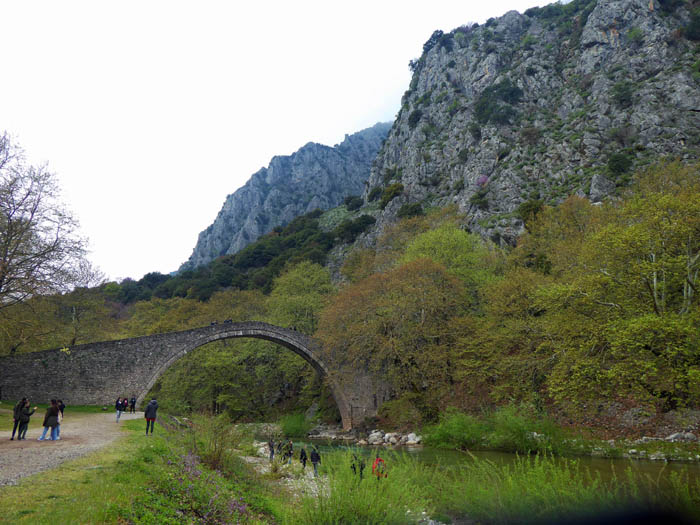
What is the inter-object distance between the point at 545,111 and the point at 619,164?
66.8 feet

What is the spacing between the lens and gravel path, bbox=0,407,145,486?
719 centimetres

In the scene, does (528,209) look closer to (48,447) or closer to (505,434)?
(505,434)

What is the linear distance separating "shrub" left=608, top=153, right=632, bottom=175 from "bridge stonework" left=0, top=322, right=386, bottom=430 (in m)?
29.9

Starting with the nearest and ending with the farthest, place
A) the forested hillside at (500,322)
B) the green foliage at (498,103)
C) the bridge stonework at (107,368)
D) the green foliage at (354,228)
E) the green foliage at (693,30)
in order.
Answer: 1. the forested hillside at (500,322)
2. the bridge stonework at (107,368)
3. the green foliage at (693,30)
4. the green foliage at (498,103)
5. the green foliage at (354,228)

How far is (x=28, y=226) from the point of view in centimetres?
1675

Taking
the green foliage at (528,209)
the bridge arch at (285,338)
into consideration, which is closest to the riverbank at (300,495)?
the bridge arch at (285,338)

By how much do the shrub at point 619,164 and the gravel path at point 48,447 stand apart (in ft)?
138

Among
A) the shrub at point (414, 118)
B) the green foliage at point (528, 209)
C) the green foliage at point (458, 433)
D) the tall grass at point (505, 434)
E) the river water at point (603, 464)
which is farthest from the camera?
the shrub at point (414, 118)

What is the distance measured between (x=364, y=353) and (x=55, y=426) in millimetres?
14679

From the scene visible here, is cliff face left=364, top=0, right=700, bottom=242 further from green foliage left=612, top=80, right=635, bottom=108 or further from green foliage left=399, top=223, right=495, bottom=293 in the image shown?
green foliage left=399, top=223, right=495, bottom=293

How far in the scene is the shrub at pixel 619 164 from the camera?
36031mm

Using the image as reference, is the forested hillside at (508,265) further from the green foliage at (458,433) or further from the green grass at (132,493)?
the green grass at (132,493)

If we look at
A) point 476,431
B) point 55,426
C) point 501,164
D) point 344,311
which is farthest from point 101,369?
point 501,164

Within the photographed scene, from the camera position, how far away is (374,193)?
71.2m
